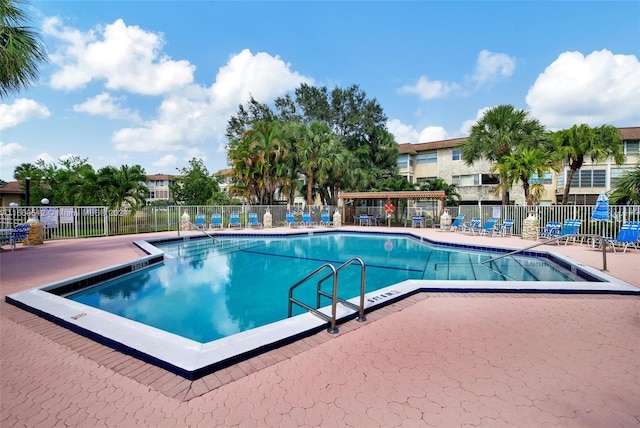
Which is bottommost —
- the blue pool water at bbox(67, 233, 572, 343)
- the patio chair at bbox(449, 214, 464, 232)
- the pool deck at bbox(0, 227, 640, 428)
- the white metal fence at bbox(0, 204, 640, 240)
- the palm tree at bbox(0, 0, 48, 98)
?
the blue pool water at bbox(67, 233, 572, 343)

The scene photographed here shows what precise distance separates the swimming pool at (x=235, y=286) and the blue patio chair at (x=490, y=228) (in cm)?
380

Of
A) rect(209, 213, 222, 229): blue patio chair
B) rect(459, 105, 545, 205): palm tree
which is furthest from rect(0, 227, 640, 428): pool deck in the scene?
rect(459, 105, 545, 205): palm tree

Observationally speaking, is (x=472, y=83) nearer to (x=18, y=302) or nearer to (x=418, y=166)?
(x=418, y=166)

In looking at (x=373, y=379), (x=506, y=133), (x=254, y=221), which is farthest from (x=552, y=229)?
(x=254, y=221)

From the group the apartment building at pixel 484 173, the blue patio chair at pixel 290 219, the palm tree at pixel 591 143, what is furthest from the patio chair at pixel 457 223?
the blue patio chair at pixel 290 219

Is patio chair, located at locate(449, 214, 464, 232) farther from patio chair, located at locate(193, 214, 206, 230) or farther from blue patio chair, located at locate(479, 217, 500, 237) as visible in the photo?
patio chair, located at locate(193, 214, 206, 230)

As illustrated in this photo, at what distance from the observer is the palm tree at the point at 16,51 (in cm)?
742

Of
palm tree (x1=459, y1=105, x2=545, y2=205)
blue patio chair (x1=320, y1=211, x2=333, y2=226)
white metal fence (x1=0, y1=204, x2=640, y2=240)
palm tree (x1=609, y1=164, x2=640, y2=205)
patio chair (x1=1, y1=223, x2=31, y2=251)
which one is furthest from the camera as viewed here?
blue patio chair (x1=320, y1=211, x2=333, y2=226)

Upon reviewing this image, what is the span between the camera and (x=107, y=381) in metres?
2.85

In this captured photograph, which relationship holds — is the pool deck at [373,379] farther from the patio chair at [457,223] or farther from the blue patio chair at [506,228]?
the patio chair at [457,223]

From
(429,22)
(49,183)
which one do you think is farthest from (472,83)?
(49,183)

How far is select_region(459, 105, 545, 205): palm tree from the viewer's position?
1714cm

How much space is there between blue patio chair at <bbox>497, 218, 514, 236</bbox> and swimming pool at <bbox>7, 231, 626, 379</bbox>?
407cm

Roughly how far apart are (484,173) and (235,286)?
87.6 feet
